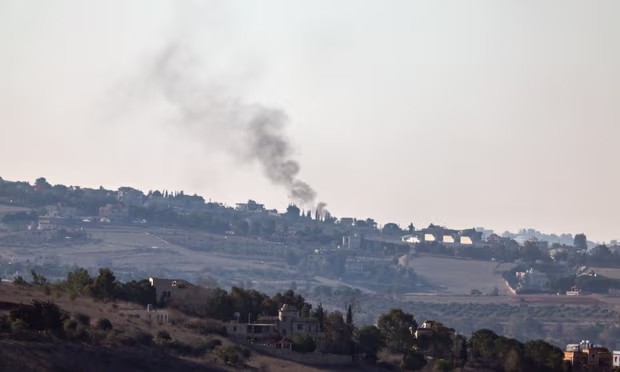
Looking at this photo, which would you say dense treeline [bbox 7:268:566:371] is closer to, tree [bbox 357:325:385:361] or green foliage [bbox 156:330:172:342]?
tree [bbox 357:325:385:361]

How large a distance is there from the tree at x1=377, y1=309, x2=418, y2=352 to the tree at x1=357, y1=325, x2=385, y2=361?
0.62 m

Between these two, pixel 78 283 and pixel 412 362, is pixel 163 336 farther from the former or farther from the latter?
pixel 412 362

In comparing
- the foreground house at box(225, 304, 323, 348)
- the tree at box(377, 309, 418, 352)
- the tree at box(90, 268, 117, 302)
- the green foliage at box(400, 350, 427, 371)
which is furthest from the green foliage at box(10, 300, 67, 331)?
the tree at box(377, 309, 418, 352)

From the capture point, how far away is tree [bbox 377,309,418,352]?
10812cm

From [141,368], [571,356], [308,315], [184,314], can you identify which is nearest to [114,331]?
[141,368]

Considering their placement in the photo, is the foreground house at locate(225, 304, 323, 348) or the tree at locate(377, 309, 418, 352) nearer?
the foreground house at locate(225, 304, 323, 348)

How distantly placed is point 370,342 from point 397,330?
200 inches

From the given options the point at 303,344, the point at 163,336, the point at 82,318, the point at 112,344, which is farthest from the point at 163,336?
the point at 303,344

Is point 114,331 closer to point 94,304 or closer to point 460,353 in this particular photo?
point 94,304

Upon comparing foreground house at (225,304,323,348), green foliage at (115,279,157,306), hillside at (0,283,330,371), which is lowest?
hillside at (0,283,330,371)

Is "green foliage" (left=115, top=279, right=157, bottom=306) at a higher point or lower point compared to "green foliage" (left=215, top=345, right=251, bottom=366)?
higher

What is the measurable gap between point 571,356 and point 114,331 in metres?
36.8

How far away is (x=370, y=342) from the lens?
106 m

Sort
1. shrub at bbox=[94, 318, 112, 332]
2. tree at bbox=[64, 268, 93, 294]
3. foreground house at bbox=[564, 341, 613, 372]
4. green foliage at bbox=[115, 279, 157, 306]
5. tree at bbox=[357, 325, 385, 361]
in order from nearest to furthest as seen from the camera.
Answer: shrub at bbox=[94, 318, 112, 332], tree at bbox=[64, 268, 93, 294], green foliage at bbox=[115, 279, 157, 306], tree at bbox=[357, 325, 385, 361], foreground house at bbox=[564, 341, 613, 372]
